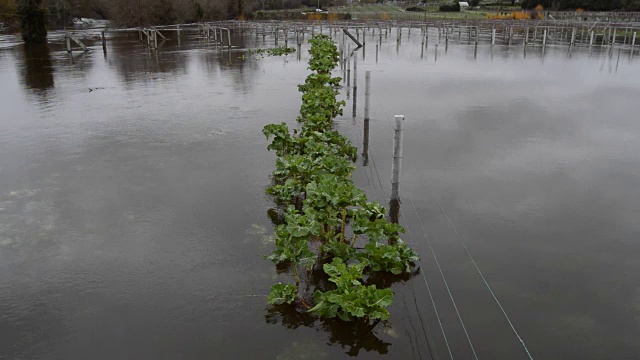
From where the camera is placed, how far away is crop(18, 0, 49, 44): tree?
162 ft

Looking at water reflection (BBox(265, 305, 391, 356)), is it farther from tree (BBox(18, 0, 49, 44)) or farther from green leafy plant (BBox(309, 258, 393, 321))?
tree (BBox(18, 0, 49, 44))

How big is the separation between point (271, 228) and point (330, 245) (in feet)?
5.69

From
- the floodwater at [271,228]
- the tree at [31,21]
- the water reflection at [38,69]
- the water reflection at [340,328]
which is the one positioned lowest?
the water reflection at [340,328]

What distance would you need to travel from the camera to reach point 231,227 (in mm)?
9781

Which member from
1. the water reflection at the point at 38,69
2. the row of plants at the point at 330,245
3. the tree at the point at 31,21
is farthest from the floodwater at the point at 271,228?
the tree at the point at 31,21

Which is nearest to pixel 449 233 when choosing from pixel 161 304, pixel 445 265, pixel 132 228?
pixel 445 265

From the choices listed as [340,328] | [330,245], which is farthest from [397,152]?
[340,328]

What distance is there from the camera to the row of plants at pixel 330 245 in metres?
6.91

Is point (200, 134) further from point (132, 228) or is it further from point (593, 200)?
point (593, 200)

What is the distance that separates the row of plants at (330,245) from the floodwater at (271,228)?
13.8 inches

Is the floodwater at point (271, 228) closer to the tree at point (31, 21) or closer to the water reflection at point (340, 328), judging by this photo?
the water reflection at point (340, 328)

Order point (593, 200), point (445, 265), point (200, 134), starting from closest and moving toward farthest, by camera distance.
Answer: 1. point (445, 265)
2. point (593, 200)
3. point (200, 134)

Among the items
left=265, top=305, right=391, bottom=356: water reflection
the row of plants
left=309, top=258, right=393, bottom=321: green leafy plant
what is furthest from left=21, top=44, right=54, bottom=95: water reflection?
left=309, top=258, right=393, bottom=321: green leafy plant

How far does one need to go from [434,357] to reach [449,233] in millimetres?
3440
